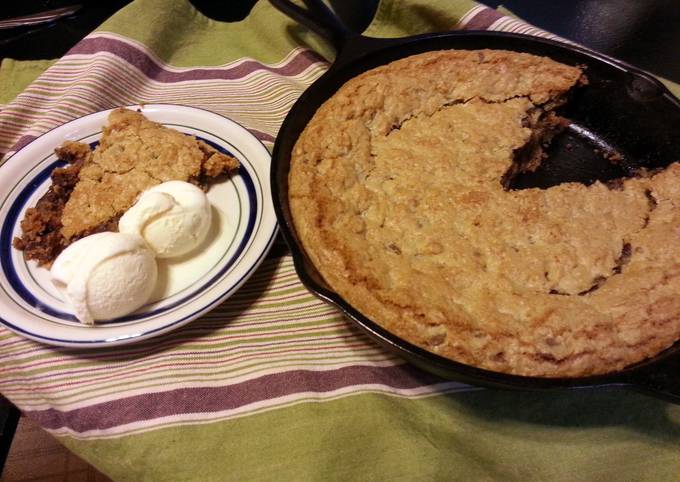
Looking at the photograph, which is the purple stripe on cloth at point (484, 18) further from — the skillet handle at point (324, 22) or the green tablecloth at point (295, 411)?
the green tablecloth at point (295, 411)

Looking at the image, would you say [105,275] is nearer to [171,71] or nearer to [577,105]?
[171,71]

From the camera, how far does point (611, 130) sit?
1.58m

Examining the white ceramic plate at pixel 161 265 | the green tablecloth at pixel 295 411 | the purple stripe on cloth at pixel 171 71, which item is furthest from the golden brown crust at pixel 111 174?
the purple stripe on cloth at pixel 171 71

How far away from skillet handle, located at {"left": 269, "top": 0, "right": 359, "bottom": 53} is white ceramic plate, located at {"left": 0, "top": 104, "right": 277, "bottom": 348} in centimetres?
43

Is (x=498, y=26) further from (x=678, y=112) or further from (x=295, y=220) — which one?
(x=295, y=220)

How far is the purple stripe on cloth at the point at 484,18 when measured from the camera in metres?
1.85

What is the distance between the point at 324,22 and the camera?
1.63 m

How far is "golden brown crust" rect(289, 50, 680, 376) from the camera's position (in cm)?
99

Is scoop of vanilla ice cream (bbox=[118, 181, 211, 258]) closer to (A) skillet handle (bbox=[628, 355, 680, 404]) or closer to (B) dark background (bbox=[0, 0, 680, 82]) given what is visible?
(A) skillet handle (bbox=[628, 355, 680, 404])

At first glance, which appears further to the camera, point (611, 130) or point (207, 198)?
point (611, 130)

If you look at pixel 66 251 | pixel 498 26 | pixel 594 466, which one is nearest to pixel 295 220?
pixel 66 251

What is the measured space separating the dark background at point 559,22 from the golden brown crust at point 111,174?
0.91 m

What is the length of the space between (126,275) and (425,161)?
0.85 m

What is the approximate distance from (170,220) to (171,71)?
108 cm
